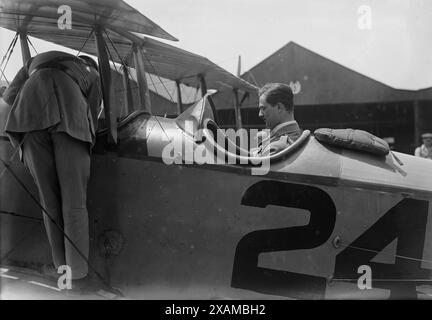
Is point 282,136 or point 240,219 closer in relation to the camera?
point 240,219

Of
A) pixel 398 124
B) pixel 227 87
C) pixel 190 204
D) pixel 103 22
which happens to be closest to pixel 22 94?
pixel 103 22

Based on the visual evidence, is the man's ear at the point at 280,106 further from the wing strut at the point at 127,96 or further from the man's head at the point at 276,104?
the wing strut at the point at 127,96

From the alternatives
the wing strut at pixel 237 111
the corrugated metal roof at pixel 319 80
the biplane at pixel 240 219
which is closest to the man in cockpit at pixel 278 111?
the biplane at pixel 240 219

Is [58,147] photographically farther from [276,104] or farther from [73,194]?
[276,104]

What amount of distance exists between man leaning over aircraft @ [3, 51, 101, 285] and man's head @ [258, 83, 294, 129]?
47.1 inches

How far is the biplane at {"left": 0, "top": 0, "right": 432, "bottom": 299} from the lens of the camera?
2674 mm

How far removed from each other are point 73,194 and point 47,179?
18cm

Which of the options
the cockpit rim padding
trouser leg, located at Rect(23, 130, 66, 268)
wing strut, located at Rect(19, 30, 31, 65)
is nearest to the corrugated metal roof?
wing strut, located at Rect(19, 30, 31, 65)

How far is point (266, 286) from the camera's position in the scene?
8.79 feet

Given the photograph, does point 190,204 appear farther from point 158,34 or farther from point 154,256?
point 158,34

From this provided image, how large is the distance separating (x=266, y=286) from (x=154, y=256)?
2.20ft

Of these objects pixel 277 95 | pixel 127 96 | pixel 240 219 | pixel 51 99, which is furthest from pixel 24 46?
pixel 240 219

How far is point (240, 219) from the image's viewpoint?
8.84ft

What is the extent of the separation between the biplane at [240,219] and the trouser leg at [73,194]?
0.16 meters
